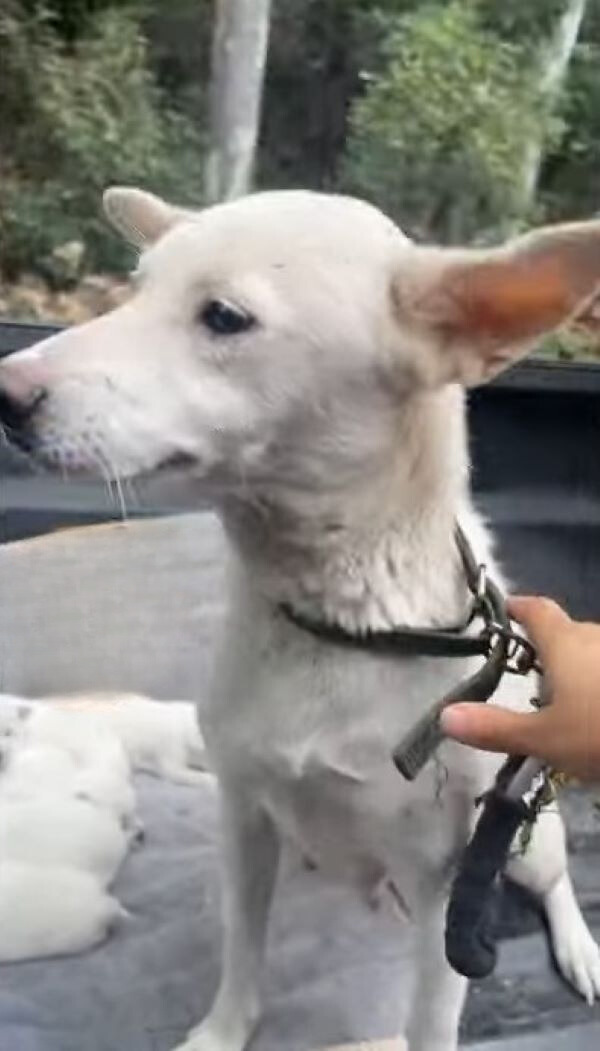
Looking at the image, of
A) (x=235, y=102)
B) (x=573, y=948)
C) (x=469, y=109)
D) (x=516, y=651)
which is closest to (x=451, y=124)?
(x=469, y=109)

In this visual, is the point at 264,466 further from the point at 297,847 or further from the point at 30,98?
the point at 30,98

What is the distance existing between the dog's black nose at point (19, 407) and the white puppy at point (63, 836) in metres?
0.48

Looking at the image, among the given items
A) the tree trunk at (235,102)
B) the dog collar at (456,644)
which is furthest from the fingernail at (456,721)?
the tree trunk at (235,102)

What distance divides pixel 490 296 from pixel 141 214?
21 centimetres

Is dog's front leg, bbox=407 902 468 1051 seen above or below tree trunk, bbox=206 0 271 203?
below

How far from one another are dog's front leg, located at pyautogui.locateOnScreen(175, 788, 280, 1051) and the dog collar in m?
0.16

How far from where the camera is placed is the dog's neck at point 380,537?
36.1 inches

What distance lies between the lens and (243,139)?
1220mm

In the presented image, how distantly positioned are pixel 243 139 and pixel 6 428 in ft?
1.50

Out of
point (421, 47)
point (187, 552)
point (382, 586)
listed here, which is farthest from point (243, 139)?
point (382, 586)

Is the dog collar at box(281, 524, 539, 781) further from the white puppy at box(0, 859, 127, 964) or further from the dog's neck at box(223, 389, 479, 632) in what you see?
the white puppy at box(0, 859, 127, 964)

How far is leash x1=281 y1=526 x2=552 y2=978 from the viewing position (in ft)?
2.78

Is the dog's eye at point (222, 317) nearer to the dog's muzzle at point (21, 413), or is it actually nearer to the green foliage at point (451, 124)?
the dog's muzzle at point (21, 413)

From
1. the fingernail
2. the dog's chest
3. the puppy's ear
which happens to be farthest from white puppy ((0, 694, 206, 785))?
the fingernail
